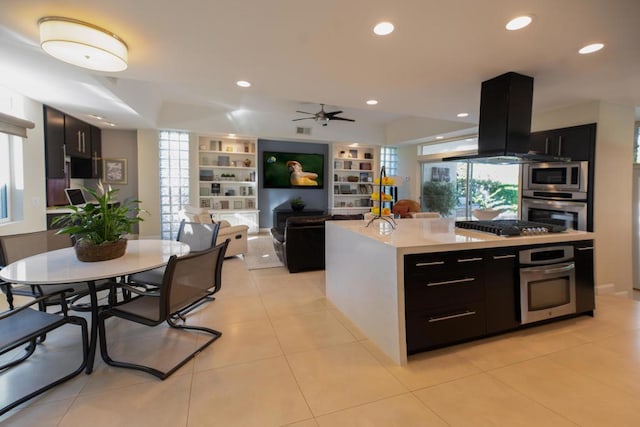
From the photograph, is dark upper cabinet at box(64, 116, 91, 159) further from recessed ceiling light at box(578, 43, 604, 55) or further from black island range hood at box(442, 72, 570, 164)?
recessed ceiling light at box(578, 43, 604, 55)

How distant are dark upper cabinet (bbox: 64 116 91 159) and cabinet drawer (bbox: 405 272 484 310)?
5.99 m

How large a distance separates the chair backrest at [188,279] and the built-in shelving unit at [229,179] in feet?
16.9

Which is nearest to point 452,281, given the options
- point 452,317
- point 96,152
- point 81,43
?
point 452,317

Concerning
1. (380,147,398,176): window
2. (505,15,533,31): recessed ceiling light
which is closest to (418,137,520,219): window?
(380,147,398,176): window

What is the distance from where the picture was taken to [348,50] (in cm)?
241

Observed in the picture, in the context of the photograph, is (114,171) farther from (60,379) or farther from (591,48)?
(591,48)

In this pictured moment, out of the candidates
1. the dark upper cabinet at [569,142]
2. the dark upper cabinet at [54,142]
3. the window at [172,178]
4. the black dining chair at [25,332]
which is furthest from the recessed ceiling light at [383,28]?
the window at [172,178]

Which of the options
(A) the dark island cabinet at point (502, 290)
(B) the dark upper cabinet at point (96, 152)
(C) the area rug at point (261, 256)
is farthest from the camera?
(B) the dark upper cabinet at point (96, 152)

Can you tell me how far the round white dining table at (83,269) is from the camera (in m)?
1.84

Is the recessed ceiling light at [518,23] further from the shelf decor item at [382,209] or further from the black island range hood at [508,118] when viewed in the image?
the shelf decor item at [382,209]

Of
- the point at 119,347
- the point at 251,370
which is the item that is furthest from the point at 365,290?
the point at 119,347

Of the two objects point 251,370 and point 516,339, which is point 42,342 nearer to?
point 251,370

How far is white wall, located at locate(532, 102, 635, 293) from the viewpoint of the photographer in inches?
142

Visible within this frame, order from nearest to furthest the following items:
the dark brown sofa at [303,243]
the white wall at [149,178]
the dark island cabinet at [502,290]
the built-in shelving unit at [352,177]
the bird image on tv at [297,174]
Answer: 1. the dark island cabinet at [502,290]
2. the dark brown sofa at [303,243]
3. the white wall at [149,178]
4. the bird image on tv at [297,174]
5. the built-in shelving unit at [352,177]
